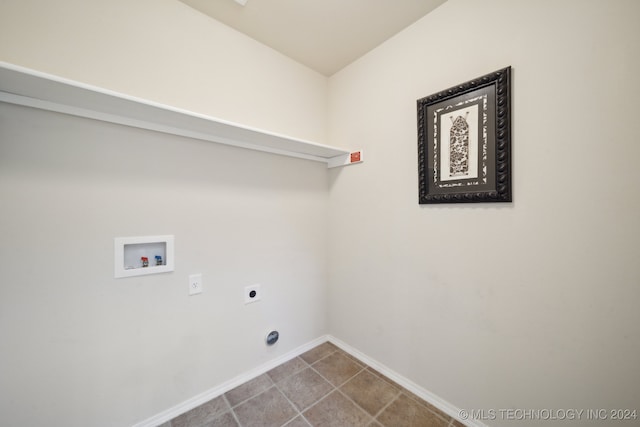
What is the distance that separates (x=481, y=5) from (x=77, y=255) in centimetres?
259

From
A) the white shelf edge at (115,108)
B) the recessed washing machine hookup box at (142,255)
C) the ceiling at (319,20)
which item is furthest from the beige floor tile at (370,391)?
the ceiling at (319,20)

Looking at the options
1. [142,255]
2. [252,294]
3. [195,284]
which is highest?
[142,255]

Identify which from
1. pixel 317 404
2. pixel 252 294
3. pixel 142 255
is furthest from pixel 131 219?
pixel 317 404

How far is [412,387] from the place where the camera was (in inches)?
62.3

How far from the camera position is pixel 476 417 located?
1300 mm

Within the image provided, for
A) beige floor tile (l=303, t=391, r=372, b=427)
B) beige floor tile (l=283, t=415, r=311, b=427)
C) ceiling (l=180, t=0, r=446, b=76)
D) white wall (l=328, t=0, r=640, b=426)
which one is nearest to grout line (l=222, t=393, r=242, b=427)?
beige floor tile (l=283, t=415, r=311, b=427)

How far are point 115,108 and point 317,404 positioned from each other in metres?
2.12

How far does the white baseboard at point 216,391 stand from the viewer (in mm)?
1332

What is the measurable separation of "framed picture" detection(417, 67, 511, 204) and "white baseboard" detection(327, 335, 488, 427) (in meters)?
1.31

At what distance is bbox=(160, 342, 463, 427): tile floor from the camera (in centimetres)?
135

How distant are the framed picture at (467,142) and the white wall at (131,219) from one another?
1.12 metres

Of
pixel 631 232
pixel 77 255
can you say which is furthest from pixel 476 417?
pixel 77 255

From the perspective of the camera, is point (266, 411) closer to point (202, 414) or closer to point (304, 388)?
point (304, 388)

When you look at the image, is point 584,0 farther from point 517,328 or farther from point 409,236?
point 517,328
